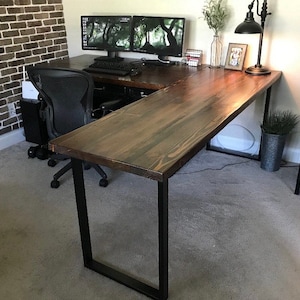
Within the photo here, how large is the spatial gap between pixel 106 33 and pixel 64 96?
1.03m

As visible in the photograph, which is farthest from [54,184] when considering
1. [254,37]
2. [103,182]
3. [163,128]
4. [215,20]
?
[254,37]

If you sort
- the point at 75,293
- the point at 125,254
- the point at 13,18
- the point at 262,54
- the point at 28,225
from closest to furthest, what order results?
the point at 75,293 < the point at 125,254 < the point at 28,225 < the point at 262,54 < the point at 13,18

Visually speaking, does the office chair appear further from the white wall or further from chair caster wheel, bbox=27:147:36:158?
the white wall

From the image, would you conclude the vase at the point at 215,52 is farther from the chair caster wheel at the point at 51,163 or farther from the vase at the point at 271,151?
the chair caster wheel at the point at 51,163

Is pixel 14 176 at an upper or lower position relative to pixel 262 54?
lower

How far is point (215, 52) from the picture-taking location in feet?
9.74

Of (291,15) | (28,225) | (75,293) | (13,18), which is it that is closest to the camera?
(75,293)

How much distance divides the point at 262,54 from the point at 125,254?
1908 mm

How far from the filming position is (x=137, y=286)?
1863 millimetres

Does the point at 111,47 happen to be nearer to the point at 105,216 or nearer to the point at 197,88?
the point at 197,88

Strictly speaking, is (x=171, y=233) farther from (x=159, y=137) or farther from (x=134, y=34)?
(x=134, y=34)

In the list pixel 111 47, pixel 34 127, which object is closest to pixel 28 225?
pixel 34 127

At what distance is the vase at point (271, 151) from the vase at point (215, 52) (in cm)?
71

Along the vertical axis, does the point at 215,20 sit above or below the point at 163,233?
above
